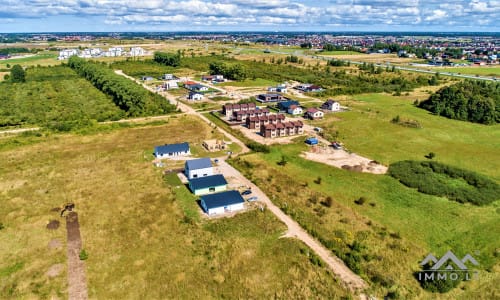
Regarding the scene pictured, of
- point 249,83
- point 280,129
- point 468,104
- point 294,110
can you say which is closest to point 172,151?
point 280,129

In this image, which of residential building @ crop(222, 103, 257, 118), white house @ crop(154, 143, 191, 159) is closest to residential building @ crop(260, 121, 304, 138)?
residential building @ crop(222, 103, 257, 118)

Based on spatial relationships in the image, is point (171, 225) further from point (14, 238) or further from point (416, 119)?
point (416, 119)

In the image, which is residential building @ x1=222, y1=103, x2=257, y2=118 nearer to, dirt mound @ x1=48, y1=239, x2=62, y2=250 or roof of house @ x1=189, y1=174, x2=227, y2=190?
roof of house @ x1=189, y1=174, x2=227, y2=190

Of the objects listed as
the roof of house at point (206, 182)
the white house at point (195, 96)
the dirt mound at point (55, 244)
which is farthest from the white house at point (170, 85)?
the dirt mound at point (55, 244)

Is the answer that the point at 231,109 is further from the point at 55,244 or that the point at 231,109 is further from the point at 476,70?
the point at 476,70

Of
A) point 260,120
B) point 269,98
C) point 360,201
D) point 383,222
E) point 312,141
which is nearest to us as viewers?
point 383,222
